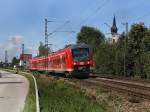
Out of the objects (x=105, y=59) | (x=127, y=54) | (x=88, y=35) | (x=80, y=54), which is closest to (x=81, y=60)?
(x=80, y=54)

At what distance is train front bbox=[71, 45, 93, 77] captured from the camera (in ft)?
154

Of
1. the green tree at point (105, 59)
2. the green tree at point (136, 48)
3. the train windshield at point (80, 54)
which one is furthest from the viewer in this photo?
the green tree at point (105, 59)

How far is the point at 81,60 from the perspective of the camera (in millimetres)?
47406

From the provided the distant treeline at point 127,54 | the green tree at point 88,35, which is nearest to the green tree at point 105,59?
the distant treeline at point 127,54

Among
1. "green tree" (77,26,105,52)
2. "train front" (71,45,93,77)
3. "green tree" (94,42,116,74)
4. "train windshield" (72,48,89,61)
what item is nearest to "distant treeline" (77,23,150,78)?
"green tree" (94,42,116,74)

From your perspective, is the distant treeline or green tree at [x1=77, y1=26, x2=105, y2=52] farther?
green tree at [x1=77, y1=26, x2=105, y2=52]

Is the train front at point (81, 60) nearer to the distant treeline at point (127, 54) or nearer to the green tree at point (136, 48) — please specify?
the distant treeline at point (127, 54)

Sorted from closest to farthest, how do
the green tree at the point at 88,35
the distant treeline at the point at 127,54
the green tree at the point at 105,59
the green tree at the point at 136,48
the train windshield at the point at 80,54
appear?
the train windshield at the point at 80,54, the green tree at the point at 136,48, the distant treeline at the point at 127,54, the green tree at the point at 105,59, the green tree at the point at 88,35

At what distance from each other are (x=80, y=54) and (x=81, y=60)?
64 centimetres

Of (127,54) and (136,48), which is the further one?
(136,48)

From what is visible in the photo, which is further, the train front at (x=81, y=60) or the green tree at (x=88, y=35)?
the green tree at (x=88, y=35)

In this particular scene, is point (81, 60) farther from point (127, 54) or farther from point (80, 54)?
point (127, 54)

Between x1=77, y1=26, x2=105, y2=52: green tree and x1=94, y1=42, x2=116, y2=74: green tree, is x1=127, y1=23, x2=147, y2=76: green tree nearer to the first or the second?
x1=94, y1=42, x2=116, y2=74: green tree

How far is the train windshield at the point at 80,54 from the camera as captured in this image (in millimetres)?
47375
